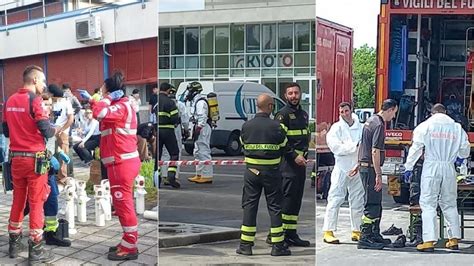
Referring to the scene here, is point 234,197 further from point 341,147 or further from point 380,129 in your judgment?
point 380,129

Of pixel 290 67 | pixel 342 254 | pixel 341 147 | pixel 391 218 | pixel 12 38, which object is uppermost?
pixel 12 38

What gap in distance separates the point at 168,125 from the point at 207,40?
0.40 m

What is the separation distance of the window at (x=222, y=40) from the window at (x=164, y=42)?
0.74 feet

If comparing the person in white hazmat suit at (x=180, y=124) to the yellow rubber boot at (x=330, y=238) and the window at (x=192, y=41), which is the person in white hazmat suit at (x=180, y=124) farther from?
the yellow rubber boot at (x=330, y=238)

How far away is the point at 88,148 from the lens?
233 cm

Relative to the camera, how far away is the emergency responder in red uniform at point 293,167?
222 centimetres

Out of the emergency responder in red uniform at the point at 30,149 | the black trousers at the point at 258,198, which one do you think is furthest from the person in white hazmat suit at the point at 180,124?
the emergency responder in red uniform at the point at 30,149

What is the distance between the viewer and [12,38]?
2.43 metres

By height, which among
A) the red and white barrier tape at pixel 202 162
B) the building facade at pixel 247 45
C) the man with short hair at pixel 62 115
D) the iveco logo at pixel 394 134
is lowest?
the red and white barrier tape at pixel 202 162

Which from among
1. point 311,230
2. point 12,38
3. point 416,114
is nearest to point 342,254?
point 311,230

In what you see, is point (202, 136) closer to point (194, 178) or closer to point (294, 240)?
point (194, 178)

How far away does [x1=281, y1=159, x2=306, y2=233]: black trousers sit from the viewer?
2291 millimetres

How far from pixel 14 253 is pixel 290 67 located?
1.56 meters

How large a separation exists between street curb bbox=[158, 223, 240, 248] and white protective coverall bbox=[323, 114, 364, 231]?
45 cm
